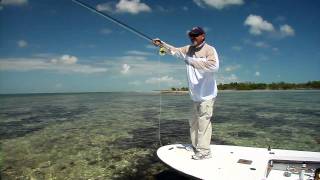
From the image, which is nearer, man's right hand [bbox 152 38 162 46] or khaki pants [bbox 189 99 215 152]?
khaki pants [bbox 189 99 215 152]

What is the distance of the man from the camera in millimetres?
6988

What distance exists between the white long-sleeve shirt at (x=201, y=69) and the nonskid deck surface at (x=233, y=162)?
149 cm

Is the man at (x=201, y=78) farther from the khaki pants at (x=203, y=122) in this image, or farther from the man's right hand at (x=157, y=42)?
the man's right hand at (x=157, y=42)

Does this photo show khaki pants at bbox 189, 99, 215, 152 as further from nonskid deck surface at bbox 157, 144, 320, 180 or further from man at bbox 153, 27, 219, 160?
nonskid deck surface at bbox 157, 144, 320, 180

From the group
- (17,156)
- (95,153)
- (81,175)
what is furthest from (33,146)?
(81,175)

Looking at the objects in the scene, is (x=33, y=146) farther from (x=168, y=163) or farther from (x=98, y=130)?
(x=168, y=163)

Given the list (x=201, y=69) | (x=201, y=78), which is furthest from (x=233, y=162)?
(x=201, y=69)

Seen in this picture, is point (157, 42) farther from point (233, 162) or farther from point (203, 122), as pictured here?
point (233, 162)

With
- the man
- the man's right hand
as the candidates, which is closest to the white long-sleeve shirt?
the man

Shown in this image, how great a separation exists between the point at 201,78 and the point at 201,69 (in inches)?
10.5

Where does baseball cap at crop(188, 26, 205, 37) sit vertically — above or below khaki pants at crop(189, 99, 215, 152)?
above

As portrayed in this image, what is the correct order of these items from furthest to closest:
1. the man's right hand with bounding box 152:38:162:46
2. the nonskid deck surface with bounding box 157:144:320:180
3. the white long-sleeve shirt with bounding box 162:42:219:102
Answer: the man's right hand with bounding box 152:38:162:46 < the white long-sleeve shirt with bounding box 162:42:219:102 < the nonskid deck surface with bounding box 157:144:320:180

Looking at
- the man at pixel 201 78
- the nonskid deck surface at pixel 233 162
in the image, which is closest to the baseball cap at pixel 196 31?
the man at pixel 201 78

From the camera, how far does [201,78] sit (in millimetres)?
7172
